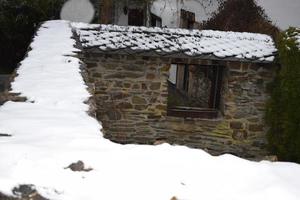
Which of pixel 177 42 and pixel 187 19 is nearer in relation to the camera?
pixel 177 42

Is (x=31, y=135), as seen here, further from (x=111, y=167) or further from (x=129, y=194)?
(x=129, y=194)

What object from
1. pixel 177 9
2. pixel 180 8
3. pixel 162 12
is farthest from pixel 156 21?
pixel 177 9

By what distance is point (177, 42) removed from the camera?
6.94 meters

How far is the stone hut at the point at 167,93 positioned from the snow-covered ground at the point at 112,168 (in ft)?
13.0

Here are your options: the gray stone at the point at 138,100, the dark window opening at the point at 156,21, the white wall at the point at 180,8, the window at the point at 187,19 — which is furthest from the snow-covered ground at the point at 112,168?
the dark window opening at the point at 156,21

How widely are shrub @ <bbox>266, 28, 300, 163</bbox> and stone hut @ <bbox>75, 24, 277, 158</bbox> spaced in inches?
8.3

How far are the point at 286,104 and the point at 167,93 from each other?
1.85 m

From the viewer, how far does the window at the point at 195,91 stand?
22.8ft

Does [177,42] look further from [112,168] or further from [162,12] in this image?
[162,12]

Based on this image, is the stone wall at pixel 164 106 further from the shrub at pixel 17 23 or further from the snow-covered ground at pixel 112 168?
the snow-covered ground at pixel 112 168

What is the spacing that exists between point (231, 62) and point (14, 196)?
219 inches

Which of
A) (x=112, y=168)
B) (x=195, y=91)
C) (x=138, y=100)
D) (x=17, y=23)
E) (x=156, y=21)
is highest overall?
(x=156, y=21)

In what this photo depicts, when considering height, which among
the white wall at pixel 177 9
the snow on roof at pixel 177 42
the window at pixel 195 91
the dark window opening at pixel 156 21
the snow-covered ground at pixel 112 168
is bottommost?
the window at pixel 195 91

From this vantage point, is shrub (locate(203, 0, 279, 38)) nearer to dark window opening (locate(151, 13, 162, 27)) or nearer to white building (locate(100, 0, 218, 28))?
white building (locate(100, 0, 218, 28))
